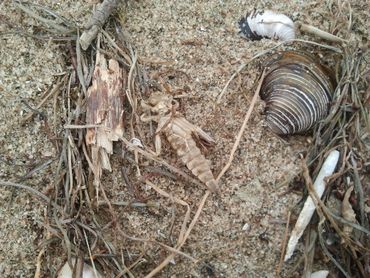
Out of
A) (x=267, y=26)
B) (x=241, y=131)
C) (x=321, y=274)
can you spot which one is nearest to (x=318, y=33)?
(x=267, y=26)

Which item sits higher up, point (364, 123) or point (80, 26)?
point (80, 26)

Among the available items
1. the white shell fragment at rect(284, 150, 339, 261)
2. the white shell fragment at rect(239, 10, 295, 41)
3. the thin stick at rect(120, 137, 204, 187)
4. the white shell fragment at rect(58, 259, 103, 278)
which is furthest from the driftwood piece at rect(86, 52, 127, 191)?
the white shell fragment at rect(284, 150, 339, 261)

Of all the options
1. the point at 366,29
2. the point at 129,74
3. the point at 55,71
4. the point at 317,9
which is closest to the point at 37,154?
the point at 55,71

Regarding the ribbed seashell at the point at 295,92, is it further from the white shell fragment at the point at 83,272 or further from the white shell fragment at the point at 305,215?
the white shell fragment at the point at 83,272

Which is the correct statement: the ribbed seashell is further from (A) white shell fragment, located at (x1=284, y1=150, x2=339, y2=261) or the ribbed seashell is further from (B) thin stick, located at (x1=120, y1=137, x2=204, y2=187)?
(B) thin stick, located at (x1=120, y1=137, x2=204, y2=187)

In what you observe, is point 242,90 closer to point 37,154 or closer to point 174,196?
point 174,196

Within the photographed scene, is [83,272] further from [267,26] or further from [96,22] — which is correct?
[267,26]
